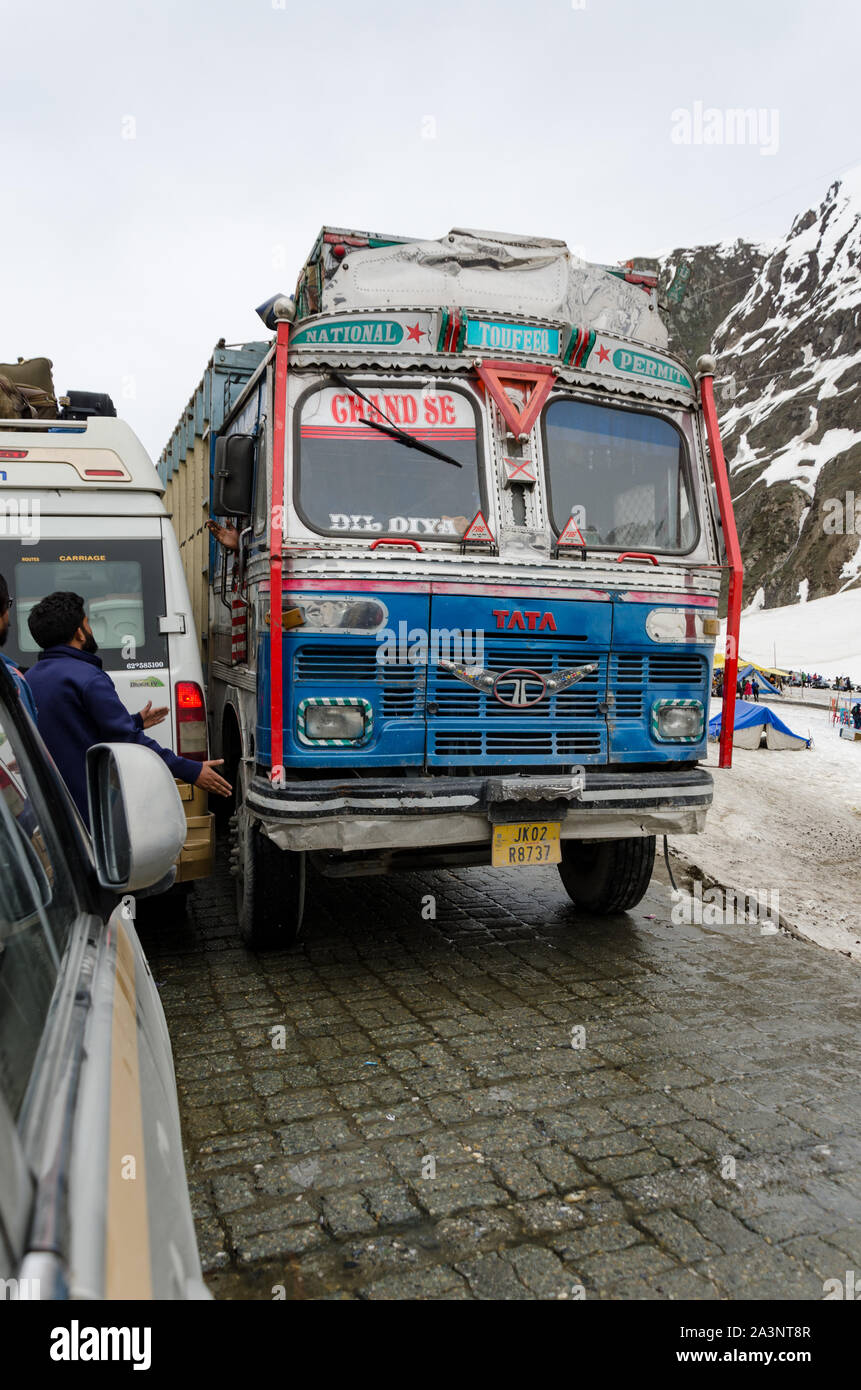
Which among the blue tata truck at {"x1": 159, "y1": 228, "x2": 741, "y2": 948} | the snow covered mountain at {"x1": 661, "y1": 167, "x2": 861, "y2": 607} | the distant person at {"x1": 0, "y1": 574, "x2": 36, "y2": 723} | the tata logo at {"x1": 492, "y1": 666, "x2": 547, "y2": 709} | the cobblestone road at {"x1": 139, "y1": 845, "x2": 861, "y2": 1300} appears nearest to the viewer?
the distant person at {"x1": 0, "y1": 574, "x2": 36, "y2": 723}

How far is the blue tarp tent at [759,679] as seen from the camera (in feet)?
120

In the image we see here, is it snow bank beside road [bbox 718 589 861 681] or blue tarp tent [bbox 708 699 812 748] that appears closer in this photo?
blue tarp tent [bbox 708 699 812 748]

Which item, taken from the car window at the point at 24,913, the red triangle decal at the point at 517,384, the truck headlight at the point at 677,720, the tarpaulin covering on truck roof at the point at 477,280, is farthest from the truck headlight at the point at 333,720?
the car window at the point at 24,913

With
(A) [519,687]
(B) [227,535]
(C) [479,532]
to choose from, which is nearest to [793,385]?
(B) [227,535]

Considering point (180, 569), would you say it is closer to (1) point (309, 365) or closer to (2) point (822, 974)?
(1) point (309, 365)

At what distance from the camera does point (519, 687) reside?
4.98 metres

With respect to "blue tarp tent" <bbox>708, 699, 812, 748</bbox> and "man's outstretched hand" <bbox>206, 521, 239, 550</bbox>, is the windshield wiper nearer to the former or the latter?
"man's outstretched hand" <bbox>206, 521, 239, 550</bbox>

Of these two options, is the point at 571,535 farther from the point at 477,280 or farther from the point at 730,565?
the point at 477,280

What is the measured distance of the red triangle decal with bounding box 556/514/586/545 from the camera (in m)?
5.25

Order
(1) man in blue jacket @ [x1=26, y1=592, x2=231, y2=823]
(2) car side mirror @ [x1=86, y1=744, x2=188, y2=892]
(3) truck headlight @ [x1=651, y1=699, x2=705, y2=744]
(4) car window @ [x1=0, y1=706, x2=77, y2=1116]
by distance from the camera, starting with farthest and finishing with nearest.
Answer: (3) truck headlight @ [x1=651, y1=699, x2=705, y2=744] → (1) man in blue jacket @ [x1=26, y1=592, x2=231, y2=823] → (2) car side mirror @ [x1=86, y1=744, x2=188, y2=892] → (4) car window @ [x1=0, y1=706, x2=77, y2=1116]

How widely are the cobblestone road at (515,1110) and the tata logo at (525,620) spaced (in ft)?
6.36

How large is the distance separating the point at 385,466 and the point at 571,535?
1.11m

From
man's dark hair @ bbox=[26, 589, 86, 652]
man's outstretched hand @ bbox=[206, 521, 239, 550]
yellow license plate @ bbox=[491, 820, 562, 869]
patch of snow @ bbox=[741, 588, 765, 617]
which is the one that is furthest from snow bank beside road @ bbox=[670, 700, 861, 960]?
patch of snow @ bbox=[741, 588, 765, 617]

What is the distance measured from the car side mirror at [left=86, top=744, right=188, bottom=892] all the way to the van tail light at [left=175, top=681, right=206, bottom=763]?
320 cm
